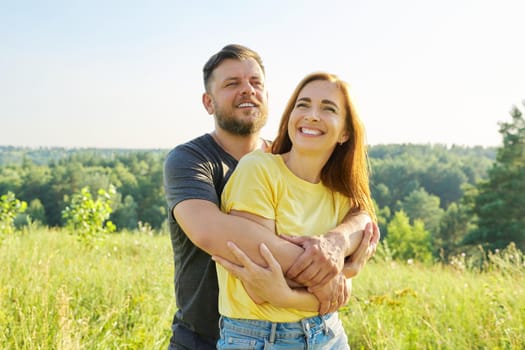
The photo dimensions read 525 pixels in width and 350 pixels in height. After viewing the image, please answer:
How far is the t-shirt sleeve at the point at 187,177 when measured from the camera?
239cm

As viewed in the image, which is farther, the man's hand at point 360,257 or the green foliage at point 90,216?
the green foliage at point 90,216

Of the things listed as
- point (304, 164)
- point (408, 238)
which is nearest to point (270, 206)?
point (304, 164)

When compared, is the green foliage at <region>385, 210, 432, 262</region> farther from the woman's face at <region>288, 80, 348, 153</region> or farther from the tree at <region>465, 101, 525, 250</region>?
the woman's face at <region>288, 80, 348, 153</region>

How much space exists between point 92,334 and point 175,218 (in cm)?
217

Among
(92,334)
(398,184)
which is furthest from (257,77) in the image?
(398,184)

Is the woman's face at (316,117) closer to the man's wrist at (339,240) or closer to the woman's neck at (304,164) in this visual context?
the woman's neck at (304,164)

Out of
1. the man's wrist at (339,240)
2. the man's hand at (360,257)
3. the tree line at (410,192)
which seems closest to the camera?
the man's wrist at (339,240)

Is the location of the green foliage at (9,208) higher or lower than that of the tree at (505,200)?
higher

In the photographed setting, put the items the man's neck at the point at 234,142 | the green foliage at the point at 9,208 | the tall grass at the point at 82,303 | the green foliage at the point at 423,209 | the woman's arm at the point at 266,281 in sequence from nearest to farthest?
1. the woman's arm at the point at 266,281
2. the man's neck at the point at 234,142
3. the tall grass at the point at 82,303
4. the green foliage at the point at 9,208
5. the green foliage at the point at 423,209

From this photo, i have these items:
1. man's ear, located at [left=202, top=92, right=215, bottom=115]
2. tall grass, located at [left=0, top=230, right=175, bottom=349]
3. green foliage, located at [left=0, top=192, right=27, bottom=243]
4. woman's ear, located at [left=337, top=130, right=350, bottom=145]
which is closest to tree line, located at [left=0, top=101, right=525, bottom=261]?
green foliage, located at [left=0, top=192, right=27, bottom=243]

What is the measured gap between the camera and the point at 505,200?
26.8 meters

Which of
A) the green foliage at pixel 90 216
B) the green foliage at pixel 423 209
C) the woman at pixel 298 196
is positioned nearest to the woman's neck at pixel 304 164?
the woman at pixel 298 196

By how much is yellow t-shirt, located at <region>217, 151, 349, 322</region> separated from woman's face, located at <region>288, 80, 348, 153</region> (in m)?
0.15

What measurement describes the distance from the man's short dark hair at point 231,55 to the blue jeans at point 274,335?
1.46 meters
